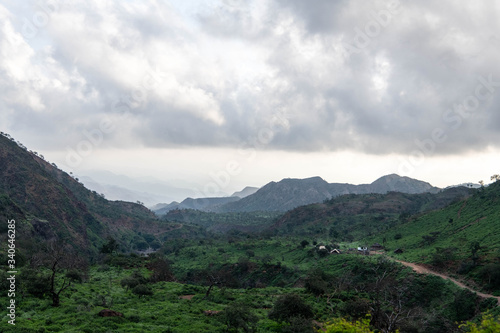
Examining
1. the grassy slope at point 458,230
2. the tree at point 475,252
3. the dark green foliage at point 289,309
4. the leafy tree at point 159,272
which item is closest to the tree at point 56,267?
the leafy tree at point 159,272

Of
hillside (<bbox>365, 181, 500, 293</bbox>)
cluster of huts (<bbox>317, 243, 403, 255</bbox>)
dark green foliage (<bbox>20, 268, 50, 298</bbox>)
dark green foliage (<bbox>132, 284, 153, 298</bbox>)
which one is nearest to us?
dark green foliage (<bbox>20, 268, 50, 298</bbox>)

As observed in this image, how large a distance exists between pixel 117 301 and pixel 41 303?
867 cm

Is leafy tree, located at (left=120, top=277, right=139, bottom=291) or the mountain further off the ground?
the mountain

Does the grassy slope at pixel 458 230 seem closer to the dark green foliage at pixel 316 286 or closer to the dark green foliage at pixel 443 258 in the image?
the dark green foliage at pixel 443 258

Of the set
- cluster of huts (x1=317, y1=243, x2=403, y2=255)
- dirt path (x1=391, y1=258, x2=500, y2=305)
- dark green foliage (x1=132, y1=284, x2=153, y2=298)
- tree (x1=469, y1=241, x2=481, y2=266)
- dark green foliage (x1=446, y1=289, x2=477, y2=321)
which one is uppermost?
tree (x1=469, y1=241, x2=481, y2=266)

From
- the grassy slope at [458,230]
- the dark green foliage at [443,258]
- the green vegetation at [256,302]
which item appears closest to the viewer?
the green vegetation at [256,302]

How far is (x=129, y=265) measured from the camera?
7100 cm

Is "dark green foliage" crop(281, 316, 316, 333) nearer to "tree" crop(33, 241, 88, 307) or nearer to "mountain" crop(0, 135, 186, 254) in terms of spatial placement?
"tree" crop(33, 241, 88, 307)

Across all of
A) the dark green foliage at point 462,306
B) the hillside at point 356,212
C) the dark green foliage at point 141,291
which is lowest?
the dark green foliage at point 462,306

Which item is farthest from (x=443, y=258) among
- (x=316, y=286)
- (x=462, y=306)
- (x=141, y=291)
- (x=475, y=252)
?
(x=141, y=291)

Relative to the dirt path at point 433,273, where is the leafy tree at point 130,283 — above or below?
above

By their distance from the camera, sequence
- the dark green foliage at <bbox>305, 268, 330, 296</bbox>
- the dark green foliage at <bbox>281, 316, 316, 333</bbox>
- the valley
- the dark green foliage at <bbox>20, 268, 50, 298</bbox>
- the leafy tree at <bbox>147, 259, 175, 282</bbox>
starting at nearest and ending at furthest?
the dark green foliage at <bbox>281, 316, 316, 333</bbox> < the valley < the dark green foliage at <bbox>20, 268, 50, 298</bbox> < the dark green foliage at <bbox>305, 268, 330, 296</bbox> < the leafy tree at <bbox>147, 259, 175, 282</bbox>

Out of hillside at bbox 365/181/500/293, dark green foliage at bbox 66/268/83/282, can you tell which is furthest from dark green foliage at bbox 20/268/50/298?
hillside at bbox 365/181/500/293

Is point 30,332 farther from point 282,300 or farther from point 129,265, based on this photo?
point 129,265
